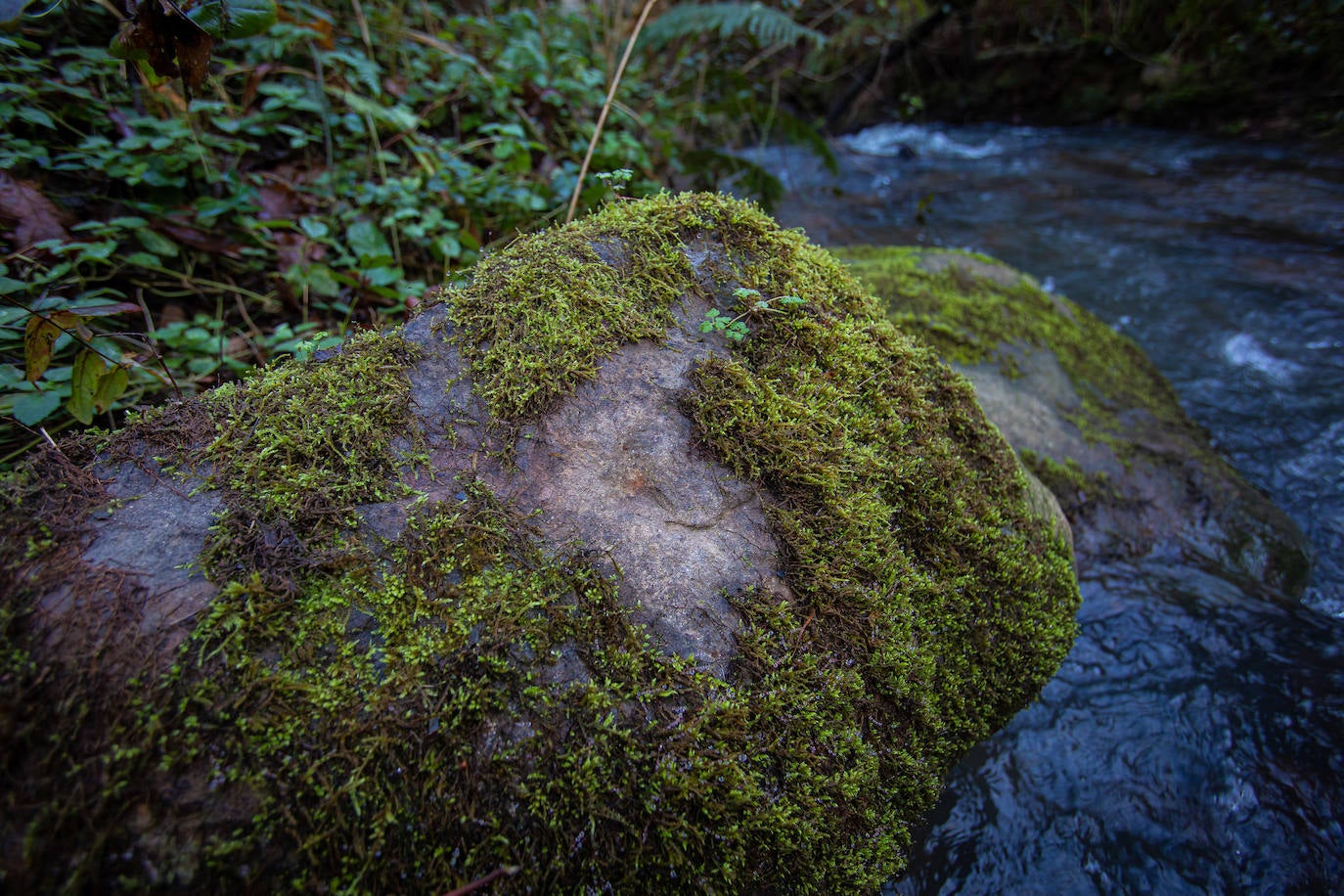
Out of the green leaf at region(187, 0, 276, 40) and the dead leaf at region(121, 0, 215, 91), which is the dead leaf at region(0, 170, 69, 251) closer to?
the dead leaf at region(121, 0, 215, 91)

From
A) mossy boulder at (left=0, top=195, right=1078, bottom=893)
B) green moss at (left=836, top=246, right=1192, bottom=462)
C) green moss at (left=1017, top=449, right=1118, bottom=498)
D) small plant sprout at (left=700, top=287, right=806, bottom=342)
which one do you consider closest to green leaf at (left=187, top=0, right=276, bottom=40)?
mossy boulder at (left=0, top=195, right=1078, bottom=893)

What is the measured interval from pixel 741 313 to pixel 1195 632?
298 centimetres

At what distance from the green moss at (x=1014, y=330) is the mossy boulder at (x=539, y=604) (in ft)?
Result: 5.45

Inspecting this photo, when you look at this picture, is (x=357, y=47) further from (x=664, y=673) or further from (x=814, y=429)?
(x=664, y=673)

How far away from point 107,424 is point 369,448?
1747 millimetres

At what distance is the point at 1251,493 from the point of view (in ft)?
12.3

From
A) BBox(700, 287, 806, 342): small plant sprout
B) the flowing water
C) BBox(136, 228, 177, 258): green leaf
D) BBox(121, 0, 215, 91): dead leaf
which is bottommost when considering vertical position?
the flowing water

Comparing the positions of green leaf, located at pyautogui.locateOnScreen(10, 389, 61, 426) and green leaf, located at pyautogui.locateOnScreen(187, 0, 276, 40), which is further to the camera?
green leaf, located at pyautogui.locateOnScreen(187, 0, 276, 40)

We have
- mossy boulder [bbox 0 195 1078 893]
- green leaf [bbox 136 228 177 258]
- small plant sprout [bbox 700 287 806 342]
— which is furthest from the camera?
green leaf [bbox 136 228 177 258]

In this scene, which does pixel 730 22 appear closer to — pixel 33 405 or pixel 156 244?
pixel 156 244

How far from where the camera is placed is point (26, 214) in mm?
2766

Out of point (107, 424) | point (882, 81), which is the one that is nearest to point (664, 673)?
point (107, 424)

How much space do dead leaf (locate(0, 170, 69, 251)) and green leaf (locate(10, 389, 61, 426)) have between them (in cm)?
104

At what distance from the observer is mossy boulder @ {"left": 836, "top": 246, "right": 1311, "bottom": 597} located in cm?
346
